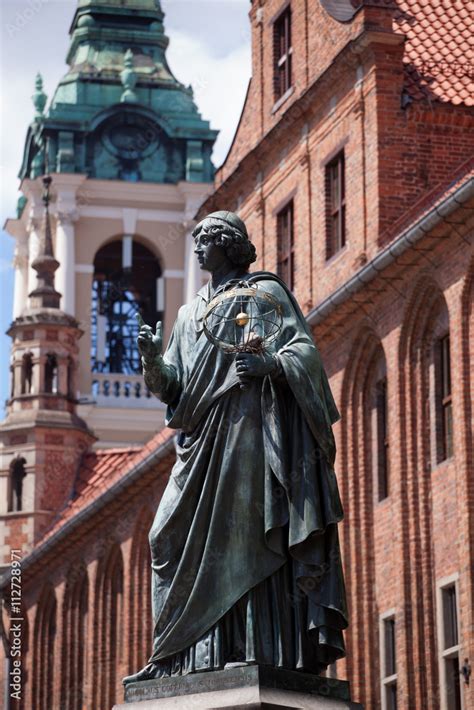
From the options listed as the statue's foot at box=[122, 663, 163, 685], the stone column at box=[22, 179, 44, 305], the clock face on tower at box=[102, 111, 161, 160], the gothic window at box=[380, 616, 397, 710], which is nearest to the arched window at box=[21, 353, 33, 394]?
the stone column at box=[22, 179, 44, 305]

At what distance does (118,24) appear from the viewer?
80688mm

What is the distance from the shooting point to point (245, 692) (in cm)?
1158

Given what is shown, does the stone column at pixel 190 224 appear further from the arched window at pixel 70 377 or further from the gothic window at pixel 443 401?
the gothic window at pixel 443 401

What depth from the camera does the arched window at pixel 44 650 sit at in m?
54.1

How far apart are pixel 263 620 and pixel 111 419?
2333 inches

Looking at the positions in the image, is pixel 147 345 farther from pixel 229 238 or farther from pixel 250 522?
pixel 250 522

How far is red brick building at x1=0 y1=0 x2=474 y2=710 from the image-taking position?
104ft

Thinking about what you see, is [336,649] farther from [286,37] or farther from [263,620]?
[286,37]

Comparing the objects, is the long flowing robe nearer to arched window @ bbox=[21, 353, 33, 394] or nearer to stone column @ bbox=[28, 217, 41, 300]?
arched window @ bbox=[21, 353, 33, 394]

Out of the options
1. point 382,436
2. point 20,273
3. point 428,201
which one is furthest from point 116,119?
point 382,436

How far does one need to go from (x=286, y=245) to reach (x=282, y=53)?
3.69 m

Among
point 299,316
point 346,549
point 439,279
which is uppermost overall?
point 439,279

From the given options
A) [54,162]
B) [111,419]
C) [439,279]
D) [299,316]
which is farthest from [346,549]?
[54,162]

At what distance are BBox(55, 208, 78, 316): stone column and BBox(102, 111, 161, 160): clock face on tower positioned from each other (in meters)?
3.32
